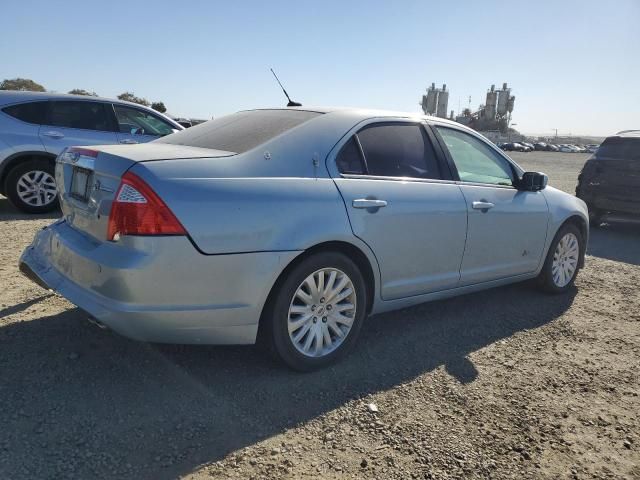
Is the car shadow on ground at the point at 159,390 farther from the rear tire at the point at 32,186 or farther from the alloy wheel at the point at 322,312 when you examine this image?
the rear tire at the point at 32,186

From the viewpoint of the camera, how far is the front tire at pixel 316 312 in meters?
3.05

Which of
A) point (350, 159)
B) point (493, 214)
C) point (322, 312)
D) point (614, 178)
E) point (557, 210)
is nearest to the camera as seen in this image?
point (322, 312)

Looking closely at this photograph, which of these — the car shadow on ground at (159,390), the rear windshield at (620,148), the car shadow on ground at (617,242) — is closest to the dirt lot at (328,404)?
the car shadow on ground at (159,390)

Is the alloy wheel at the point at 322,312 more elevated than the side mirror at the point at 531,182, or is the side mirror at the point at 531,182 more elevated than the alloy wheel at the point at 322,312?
the side mirror at the point at 531,182

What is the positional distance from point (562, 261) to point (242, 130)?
3.47 metres

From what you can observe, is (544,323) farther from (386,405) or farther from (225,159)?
(225,159)

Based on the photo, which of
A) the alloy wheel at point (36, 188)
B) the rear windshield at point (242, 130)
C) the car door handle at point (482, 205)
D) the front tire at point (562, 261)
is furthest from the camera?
the alloy wheel at point (36, 188)

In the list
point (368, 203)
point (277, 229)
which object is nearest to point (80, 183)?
point (277, 229)

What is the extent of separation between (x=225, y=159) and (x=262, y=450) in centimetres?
153

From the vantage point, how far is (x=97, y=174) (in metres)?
2.95

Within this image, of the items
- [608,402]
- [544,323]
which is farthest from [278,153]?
[544,323]

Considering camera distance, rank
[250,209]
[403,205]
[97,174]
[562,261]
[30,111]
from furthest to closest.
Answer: [30,111] → [562,261] → [403,205] → [97,174] → [250,209]

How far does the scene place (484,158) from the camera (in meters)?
4.50

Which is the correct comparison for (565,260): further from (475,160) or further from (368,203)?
(368,203)
